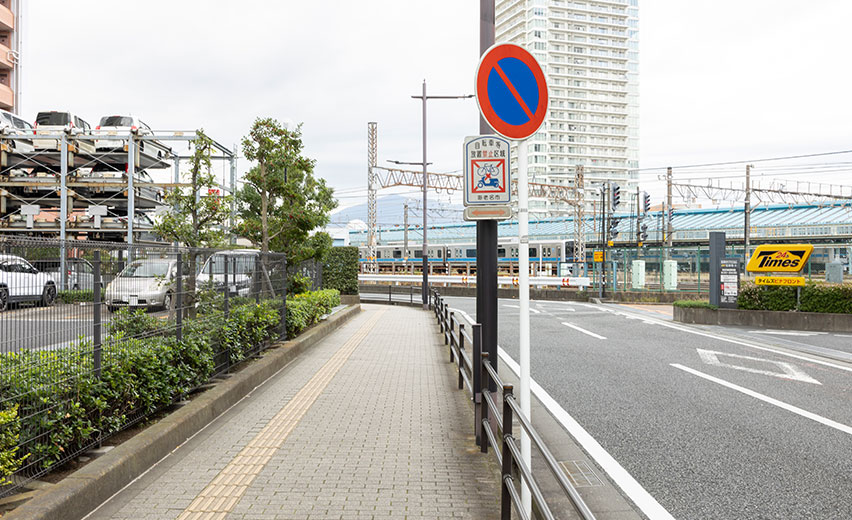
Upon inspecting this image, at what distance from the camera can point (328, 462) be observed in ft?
14.4

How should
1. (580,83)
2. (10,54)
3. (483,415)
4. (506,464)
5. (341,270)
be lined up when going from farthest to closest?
(580,83)
(10,54)
(341,270)
(483,415)
(506,464)

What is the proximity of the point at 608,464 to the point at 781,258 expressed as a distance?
1345cm

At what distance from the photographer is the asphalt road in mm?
3826

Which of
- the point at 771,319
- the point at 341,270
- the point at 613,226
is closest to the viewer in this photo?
the point at 771,319

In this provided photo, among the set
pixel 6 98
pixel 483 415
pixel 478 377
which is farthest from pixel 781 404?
pixel 6 98

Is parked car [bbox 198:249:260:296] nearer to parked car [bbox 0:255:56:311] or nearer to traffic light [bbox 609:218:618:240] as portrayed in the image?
parked car [bbox 0:255:56:311]

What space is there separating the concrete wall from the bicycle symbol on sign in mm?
13073

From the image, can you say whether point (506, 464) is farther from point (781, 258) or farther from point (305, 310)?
point (781, 258)

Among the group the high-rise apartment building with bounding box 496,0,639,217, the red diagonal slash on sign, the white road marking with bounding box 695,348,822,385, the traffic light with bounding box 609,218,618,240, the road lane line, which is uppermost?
the high-rise apartment building with bounding box 496,0,639,217

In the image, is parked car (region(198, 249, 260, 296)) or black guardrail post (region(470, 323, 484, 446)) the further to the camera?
parked car (region(198, 249, 260, 296))

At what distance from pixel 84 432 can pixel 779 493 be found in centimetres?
466

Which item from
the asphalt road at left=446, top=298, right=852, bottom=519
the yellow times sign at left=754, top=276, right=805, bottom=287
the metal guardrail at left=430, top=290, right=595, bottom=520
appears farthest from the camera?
the yellow times sign at left=754, top=276, right=805, bottom=287

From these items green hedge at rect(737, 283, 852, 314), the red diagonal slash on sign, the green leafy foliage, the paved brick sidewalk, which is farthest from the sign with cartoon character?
green hedge at rect(737, 283, 852, 314)

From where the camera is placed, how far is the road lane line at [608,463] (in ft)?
11.8
